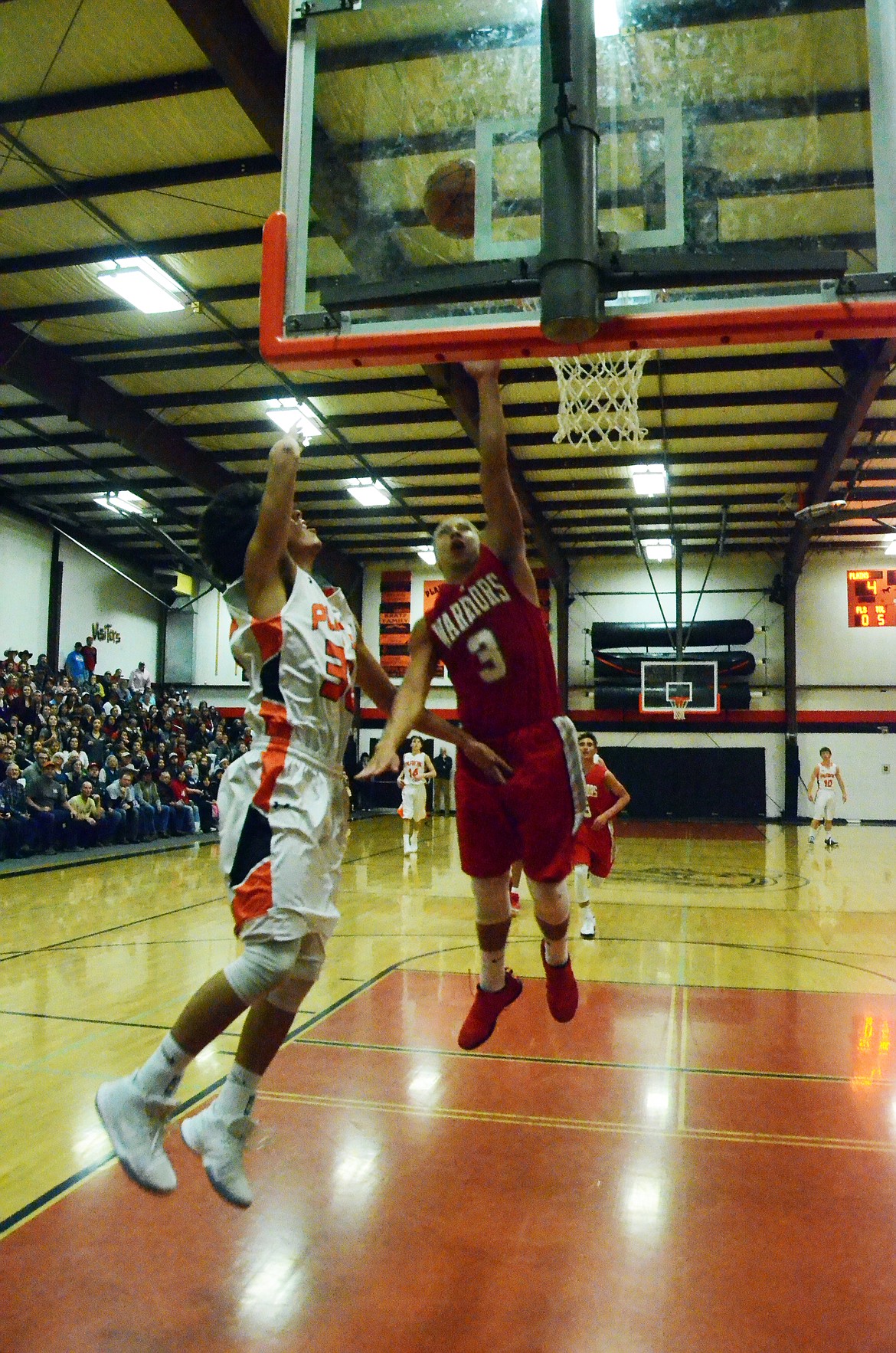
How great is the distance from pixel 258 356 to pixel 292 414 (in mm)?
1588

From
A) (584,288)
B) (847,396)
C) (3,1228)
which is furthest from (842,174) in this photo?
(847,396)

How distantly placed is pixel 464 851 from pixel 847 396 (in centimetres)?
1171

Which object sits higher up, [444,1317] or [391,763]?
[391,763]

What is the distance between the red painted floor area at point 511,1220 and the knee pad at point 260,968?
896 mm

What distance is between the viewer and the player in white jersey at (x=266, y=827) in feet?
8.85

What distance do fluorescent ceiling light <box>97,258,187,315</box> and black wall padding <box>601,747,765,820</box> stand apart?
14.4 m

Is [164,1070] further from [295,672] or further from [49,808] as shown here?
[49,808]

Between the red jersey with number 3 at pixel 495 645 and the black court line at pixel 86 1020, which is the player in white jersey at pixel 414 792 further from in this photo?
the red jersey with number 3 at pixel 495 645

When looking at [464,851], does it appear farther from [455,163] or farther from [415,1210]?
[455,163]

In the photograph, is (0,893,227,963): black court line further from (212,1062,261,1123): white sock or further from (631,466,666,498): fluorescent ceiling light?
(631,466,666,498): fluorescent ceiling light

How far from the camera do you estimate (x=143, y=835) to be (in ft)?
49.8

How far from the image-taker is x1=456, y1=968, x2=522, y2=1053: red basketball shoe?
3.84 metres

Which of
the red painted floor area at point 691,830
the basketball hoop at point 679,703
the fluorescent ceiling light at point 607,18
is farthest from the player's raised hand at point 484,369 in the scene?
the basketball hoop at point 679,703

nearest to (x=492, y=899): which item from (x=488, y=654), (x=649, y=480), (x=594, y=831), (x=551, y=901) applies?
(x=551, y=901)
